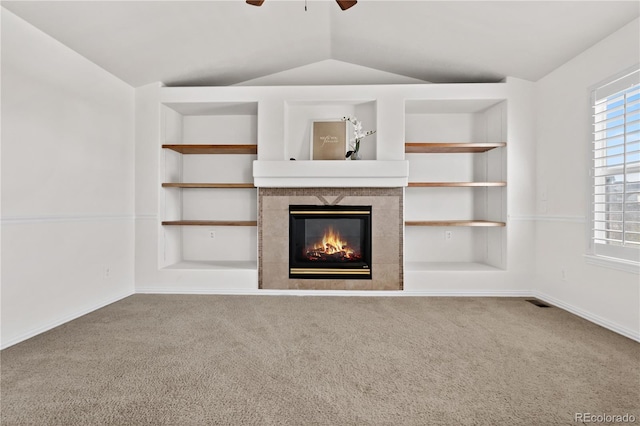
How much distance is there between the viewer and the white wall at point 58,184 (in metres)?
2.49

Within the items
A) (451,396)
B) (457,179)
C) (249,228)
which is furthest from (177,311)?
(457,179)

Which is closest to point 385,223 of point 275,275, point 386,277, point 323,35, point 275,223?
point 386,277

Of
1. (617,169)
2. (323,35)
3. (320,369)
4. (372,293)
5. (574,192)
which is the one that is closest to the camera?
(320,369)

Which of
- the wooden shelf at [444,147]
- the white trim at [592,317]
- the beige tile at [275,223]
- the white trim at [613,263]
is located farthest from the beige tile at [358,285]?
the white trim at [613,263]

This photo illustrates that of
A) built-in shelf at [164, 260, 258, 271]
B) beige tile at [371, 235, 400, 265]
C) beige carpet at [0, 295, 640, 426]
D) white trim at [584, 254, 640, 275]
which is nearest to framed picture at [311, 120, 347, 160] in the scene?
beige tile at [371, 235, 400, 265]

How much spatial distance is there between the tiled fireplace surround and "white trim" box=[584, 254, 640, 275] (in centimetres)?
169

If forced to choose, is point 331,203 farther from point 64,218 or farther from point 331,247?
point 64,218

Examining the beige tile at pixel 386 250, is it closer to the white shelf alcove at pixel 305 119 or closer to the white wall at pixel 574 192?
the white shelf alcove at pixel 305 119

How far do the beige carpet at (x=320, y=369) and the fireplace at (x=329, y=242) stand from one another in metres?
0.75

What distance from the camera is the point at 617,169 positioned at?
273 cm

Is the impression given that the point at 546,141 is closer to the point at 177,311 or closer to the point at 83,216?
the point at 177,311

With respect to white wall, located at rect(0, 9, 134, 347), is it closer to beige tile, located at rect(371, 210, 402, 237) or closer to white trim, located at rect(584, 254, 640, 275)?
beige tile, located at rect(371, 210, 402, 237)

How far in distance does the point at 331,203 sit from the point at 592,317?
8.55 feet

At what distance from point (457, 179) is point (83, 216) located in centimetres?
423
